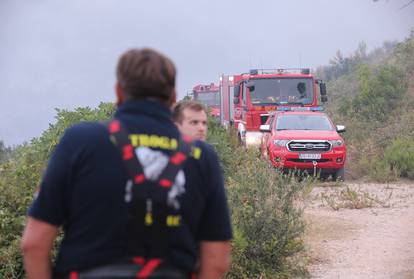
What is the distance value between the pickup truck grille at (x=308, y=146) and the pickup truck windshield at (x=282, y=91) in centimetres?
375

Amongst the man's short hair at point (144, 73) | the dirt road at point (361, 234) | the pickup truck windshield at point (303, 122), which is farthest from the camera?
the pickup truck windshield at point (303, 122)

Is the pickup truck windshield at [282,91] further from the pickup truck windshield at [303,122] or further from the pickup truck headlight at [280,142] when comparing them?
the pickup truck headlight at [280,142]

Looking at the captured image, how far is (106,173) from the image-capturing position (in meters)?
2.33

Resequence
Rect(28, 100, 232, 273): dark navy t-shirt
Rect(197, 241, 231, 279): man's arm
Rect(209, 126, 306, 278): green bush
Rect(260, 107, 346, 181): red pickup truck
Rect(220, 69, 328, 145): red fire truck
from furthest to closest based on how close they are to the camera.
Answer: Rect(220, 69, 328, 145): red fire truck
Rect(260, 107, 346, 181): red pickup truck
Rect(209, 126, 306, 278): green bush
Rect(197, 241, 231, 279): man's arm
Rect(28, 100, 232, 273): dark navy t-shirt

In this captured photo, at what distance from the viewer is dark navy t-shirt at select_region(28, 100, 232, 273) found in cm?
232

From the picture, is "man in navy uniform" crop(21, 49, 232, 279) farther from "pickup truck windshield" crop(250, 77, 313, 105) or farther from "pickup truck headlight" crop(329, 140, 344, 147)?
"pickup truck windshield" crop(250, 77, 313, 105)

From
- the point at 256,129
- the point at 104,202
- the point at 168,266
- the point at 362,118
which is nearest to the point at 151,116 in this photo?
the point at 104,202

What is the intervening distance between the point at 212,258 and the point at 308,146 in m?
11.9

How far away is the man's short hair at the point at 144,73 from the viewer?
2.43 meters

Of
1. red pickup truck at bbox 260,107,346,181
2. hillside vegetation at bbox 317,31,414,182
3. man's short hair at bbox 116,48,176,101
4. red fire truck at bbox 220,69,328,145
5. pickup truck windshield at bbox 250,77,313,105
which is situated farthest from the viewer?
pickup truck windshield at bbox 250,77,313,105

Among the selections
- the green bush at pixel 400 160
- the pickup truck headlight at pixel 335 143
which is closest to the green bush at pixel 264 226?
the pickup truck headlight at pixel 335 143

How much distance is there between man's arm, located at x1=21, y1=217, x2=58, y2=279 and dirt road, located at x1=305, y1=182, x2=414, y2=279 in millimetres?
4946

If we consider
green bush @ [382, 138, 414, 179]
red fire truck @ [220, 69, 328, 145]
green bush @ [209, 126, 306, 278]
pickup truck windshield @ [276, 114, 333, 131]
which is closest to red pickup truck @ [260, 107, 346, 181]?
pickup truck windshield @ [276, 114, 333, 131]

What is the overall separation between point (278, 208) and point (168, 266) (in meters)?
4.50
